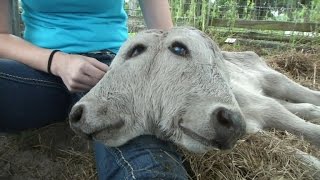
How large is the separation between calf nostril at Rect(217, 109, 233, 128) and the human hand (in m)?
0.72

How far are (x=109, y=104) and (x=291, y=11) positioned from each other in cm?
621

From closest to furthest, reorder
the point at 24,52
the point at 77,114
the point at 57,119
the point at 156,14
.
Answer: the point at 77,114
the point at 24,52
the point at 57,119
the point at 156,14

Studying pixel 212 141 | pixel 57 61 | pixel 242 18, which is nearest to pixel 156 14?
pixel 57 61

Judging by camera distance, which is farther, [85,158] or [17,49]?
[85,158]

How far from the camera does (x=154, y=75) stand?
7.09 ft

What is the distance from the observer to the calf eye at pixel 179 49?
2.17 metres

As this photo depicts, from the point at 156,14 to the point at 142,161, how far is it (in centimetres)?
131

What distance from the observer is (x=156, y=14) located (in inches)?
122

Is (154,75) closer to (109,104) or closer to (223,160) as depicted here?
(109,104)

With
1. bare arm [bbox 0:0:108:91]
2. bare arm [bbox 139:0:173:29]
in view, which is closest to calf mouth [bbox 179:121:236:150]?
bare arm [bbox 0:0:108:91]

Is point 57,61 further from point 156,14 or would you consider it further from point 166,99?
point 156,14

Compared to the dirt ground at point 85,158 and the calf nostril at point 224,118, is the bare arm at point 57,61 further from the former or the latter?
the calf nostril at point 224,118

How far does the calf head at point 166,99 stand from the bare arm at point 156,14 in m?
0.79

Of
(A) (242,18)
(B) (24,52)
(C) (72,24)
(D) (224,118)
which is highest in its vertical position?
(C) (72,24)
